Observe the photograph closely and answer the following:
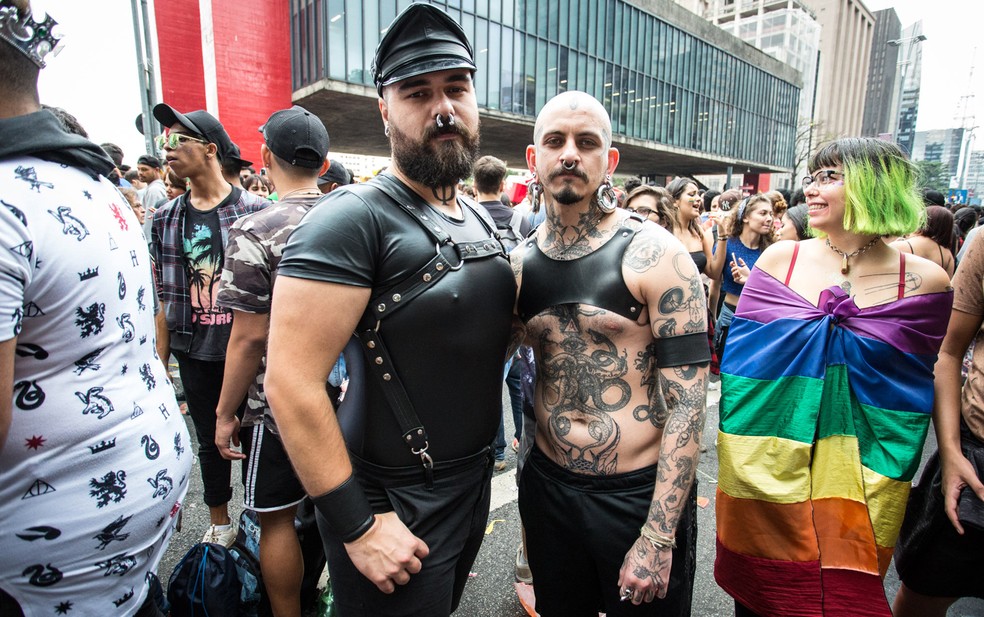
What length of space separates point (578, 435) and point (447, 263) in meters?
0.80

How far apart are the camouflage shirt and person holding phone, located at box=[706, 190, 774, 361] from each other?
14.3 feet

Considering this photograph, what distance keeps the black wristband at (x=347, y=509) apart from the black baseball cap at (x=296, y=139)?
1.72m

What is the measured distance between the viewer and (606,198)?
1.81m

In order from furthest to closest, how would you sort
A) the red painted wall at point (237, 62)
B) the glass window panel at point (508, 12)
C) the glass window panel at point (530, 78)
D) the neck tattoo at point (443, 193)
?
1. the glass window panel at point (530, 78)
2. the glass window panel at point (508, 12)
3. the red painted wall at point (237, 62)
4. the neck tattoo at point (443, 193)

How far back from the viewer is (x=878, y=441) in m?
1.85

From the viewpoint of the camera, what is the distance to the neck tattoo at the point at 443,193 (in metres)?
1.57

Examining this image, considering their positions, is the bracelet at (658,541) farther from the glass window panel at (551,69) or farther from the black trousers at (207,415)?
the glass window panel at (551,69)

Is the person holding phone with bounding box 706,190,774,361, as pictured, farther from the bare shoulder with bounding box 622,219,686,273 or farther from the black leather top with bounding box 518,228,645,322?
the black leather top with bounding box 518,228,645,322

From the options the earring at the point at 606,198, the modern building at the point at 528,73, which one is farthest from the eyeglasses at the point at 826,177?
the modern building at the point at 528,73

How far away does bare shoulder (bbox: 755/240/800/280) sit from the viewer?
2.10m

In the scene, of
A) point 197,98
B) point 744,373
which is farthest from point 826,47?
point 744,373

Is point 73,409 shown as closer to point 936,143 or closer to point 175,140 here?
point 175,140

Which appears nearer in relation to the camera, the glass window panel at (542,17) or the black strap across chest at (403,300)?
the black strap across chest at (403,300)

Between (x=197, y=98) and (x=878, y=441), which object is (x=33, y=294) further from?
(x=197, y=98)
